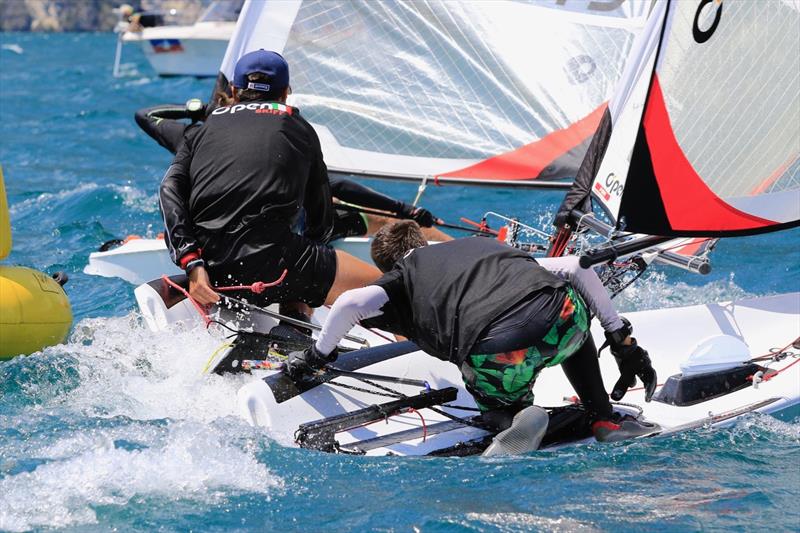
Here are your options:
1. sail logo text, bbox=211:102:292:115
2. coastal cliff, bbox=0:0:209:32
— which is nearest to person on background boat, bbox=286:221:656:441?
sail logo text, bbox=211:102:292:115

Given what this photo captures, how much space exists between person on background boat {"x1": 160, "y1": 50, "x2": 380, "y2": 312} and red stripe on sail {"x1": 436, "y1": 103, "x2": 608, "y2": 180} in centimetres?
156

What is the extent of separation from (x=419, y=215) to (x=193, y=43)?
52.2ft

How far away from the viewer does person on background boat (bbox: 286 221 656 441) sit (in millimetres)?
3500

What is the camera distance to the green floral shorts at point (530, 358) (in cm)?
353

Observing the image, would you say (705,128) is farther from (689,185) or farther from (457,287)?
(457,287)

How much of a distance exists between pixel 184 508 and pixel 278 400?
0.66 meters

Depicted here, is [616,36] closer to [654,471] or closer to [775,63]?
[775,63]

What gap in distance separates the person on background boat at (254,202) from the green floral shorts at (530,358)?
107 centimetres

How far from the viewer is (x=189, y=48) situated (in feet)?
67.4

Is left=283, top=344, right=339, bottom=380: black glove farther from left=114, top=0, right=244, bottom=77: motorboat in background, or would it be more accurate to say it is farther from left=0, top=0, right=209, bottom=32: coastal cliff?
left=0, top=0, right=209, bottom=32: coastal cliff

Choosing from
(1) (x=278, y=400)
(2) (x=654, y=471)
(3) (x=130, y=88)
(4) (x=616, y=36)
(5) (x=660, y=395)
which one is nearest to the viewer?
(2) (x=654, y=471)

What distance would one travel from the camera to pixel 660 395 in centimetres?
430

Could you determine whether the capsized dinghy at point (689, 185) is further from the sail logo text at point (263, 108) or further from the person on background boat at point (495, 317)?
the sail logo text at point (263, 108)

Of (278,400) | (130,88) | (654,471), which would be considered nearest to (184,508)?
(278,400)
